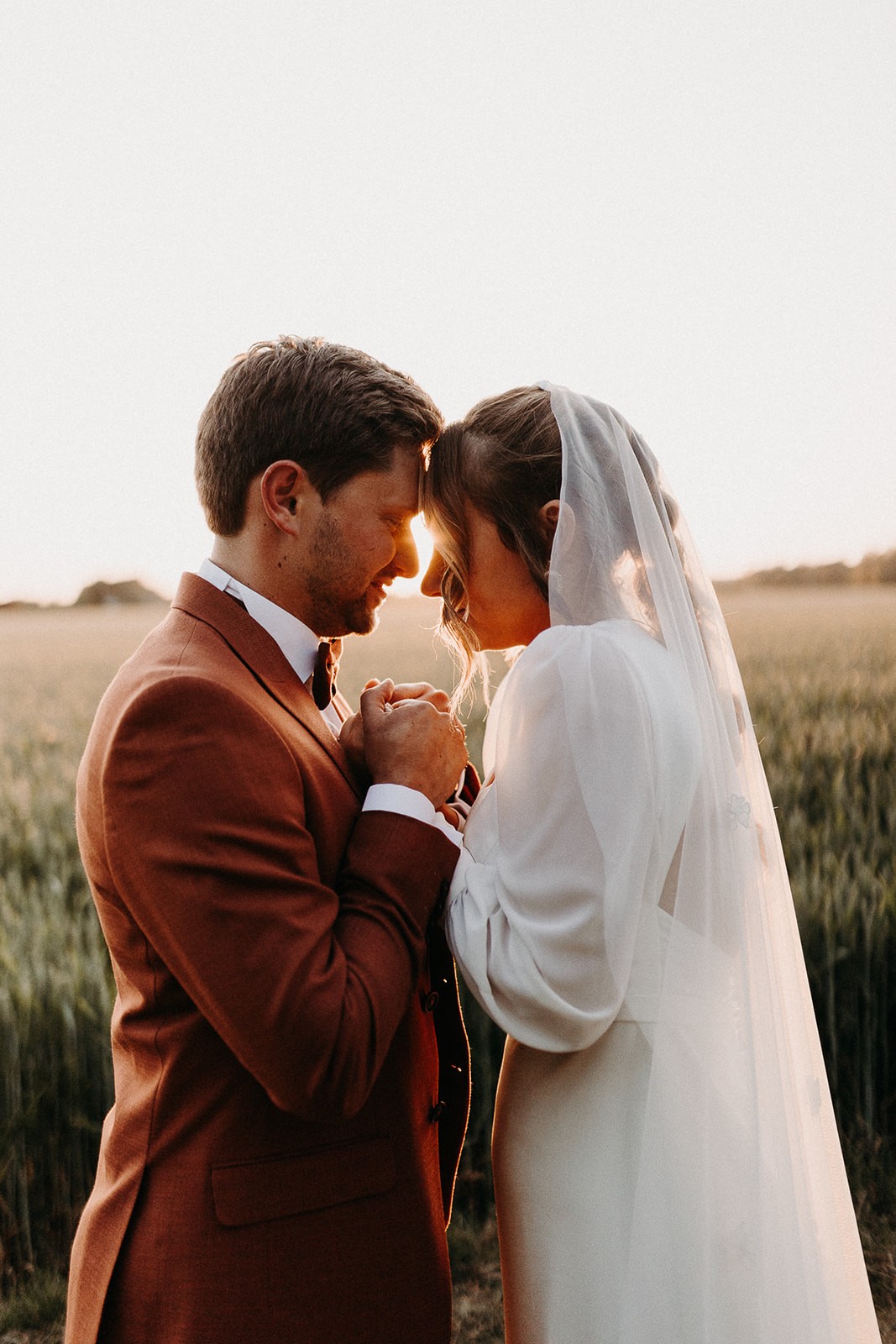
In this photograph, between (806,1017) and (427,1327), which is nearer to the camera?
(427,1327)

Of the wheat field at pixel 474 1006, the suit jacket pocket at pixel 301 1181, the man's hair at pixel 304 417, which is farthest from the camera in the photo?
the wheat field at pixel 474 1006

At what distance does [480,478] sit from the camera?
85.4 inches

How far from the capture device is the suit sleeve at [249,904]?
5.32 ft

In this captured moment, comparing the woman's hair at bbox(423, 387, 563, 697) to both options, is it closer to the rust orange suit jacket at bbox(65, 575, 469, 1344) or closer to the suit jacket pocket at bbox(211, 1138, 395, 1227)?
the rust orange suit jacket at bbox(65, 575, 469, 1344)

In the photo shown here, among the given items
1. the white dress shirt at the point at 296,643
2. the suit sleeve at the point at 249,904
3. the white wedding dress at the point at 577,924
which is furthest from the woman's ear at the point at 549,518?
the suit sleeve at the point at 249,904

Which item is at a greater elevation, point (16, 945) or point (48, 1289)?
point (16, 945)

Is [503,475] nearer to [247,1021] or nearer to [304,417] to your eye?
[304,417]

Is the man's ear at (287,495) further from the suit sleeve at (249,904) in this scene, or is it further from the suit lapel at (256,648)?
the suit sleeve at (249,904)

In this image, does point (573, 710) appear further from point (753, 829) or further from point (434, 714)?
point (753, 829)

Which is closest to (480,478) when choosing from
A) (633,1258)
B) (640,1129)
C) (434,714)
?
(434,714)

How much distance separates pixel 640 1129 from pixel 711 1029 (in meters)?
0.23

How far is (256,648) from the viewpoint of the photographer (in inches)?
78.7

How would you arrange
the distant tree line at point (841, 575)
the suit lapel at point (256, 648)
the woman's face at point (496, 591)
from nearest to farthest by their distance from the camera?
the suit lapel at point (256, 648) → the woman's face at point (496, 591) → the distant tree line at point (841, 575)

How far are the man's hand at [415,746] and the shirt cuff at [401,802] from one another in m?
0.02
